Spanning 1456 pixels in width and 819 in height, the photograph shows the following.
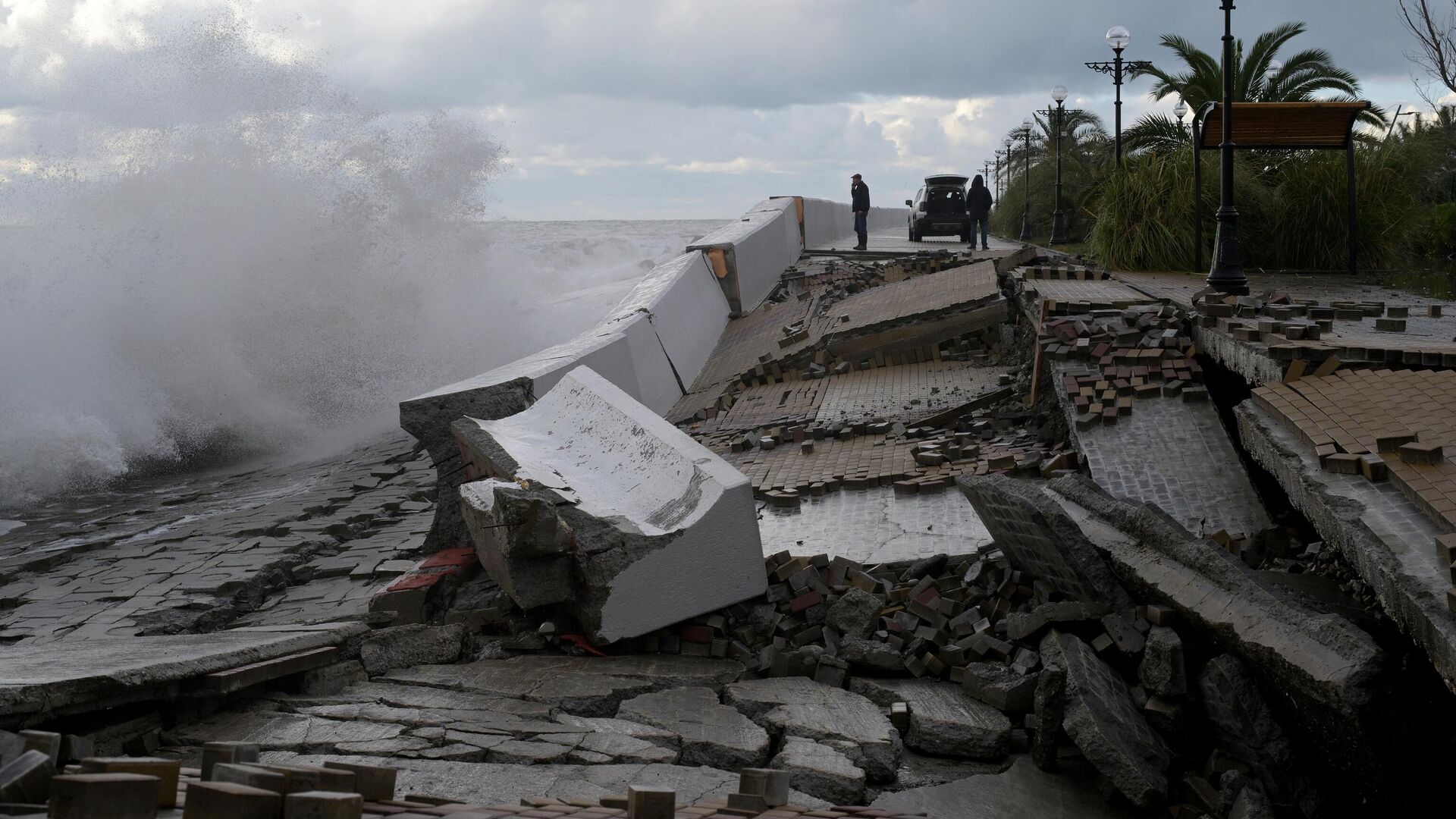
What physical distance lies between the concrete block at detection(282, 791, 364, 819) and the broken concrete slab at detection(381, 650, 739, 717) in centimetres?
206

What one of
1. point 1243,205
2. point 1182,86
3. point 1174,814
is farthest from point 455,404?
point 1182,86

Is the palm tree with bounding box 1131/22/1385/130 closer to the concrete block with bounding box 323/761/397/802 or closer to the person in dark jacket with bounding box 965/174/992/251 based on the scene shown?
the person in dark jacket with bounding box 965/174/992/251

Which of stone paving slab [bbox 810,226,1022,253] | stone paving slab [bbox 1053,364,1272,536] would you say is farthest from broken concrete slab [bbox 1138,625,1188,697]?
stone paving slab [bbox 810,226,1022,253]

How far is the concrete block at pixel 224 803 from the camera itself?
7.40 ft

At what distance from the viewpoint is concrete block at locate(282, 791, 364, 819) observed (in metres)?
2.26

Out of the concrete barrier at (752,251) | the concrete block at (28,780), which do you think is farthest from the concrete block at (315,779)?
the concrete barrier at (752,251)

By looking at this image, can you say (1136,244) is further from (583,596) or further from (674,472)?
(583,596)

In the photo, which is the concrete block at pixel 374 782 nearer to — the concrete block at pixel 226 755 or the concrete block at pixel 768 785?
the concrete block at pixel 226 755

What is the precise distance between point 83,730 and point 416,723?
3.53 ft

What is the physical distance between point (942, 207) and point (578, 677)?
80.7 ft

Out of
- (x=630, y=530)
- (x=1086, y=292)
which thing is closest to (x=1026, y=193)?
(x=1086, y=292)

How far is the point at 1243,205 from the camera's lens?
1438 centimetres

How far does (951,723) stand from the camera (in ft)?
14.0

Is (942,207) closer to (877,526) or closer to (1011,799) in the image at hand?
(877,526)
